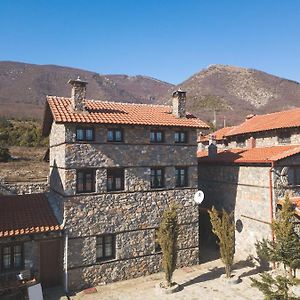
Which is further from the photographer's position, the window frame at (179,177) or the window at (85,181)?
the window frame at (179,177)

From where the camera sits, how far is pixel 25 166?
3569cm

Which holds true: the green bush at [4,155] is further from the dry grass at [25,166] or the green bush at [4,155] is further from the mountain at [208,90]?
the mountain at [208,90]

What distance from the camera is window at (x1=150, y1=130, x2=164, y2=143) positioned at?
18.0 metres

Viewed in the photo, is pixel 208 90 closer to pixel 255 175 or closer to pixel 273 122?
pixel 273 122

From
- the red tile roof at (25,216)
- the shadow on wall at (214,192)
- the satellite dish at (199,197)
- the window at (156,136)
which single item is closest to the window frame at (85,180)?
the red tile roof at (25,216)

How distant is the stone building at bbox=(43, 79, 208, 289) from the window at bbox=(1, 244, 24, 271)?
6.76 feet

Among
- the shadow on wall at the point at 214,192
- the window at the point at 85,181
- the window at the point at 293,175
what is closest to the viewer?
the window at the point at 85,181

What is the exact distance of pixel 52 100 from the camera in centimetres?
1733

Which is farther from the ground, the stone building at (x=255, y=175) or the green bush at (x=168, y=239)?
the stone building at (x=255, y=175)

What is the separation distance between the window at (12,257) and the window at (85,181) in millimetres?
3808

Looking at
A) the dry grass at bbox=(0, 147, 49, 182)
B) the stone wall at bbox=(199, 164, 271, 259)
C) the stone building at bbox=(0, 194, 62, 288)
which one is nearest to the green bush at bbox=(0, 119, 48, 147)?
the dry grass at bbox=(0, 147, 49, 182)

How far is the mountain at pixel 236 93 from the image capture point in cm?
9739

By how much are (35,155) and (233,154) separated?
28.7 meters

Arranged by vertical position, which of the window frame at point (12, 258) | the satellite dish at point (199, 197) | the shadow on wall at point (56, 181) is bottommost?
the window frame at point (12, 258)
